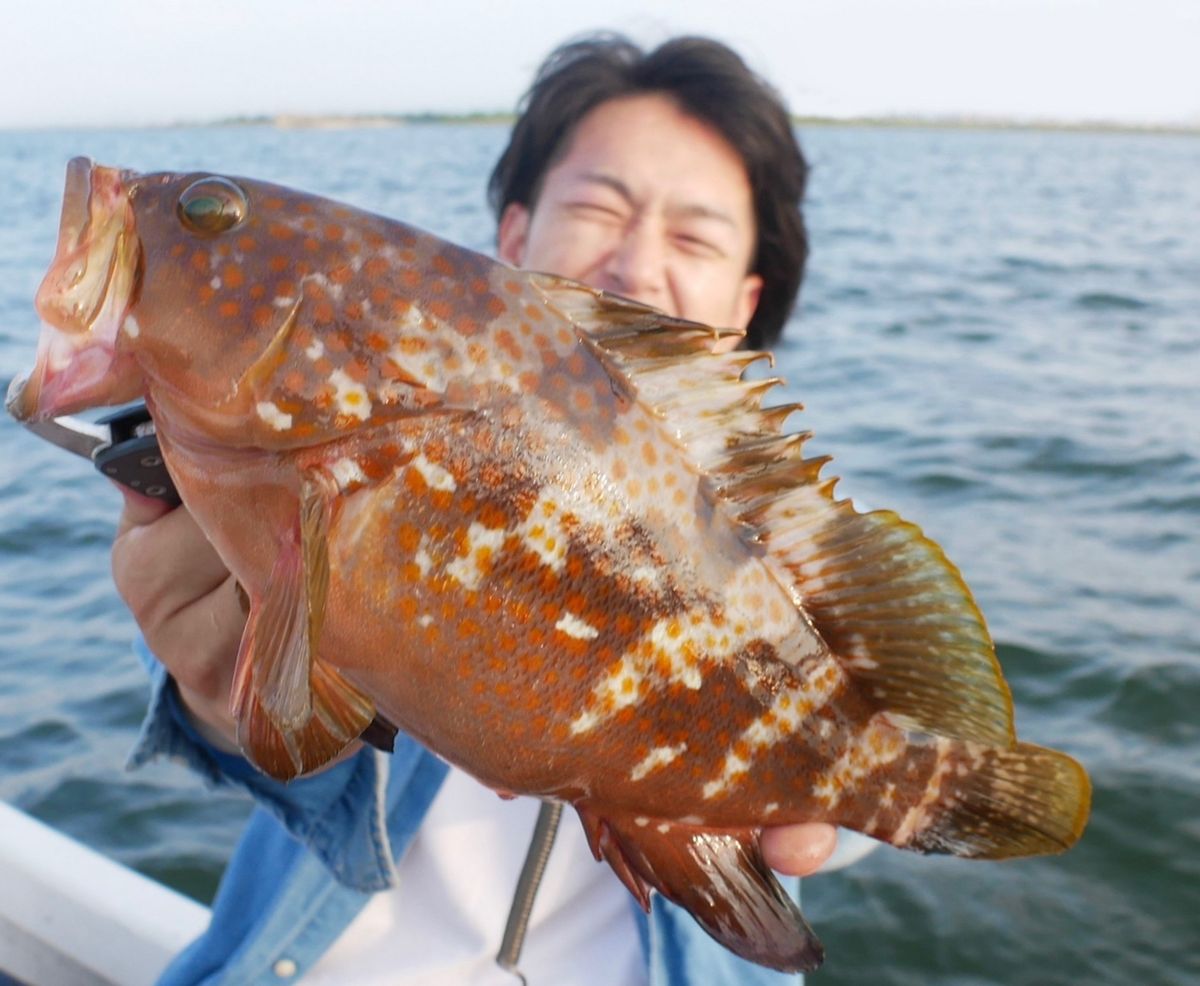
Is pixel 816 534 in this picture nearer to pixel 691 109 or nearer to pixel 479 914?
pixel 479 914

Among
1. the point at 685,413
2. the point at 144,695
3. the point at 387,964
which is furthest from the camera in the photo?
the point at 144,695

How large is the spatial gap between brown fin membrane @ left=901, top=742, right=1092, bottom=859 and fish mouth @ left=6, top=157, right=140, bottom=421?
1.35 meters

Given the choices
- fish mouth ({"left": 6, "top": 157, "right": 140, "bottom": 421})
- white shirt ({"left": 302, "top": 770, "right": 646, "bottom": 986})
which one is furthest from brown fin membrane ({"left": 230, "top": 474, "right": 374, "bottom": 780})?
white shirt ({"left": 302, "top": 770, "right": 646, "bottom": 986})

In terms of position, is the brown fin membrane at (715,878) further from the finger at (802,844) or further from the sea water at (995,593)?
the sea water at (995,593)

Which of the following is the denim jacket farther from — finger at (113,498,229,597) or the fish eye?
the fish eye

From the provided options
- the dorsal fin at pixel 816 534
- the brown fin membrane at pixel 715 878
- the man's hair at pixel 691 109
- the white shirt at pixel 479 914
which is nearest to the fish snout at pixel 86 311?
the dorsal fin at pixel 816 534

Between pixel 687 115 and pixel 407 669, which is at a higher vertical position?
pixel 687 115

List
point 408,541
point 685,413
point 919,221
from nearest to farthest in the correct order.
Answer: point 408,541
point 685,413
point 919,221

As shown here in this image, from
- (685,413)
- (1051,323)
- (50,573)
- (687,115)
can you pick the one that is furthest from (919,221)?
(685,413)

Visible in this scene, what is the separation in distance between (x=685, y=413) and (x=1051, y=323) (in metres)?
13.7

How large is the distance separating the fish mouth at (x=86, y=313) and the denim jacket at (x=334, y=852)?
1.09 m

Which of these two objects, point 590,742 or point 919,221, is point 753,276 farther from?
point 919,221

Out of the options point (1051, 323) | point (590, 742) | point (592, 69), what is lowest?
point (1051, 323)

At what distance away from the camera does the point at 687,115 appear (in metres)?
3.30
